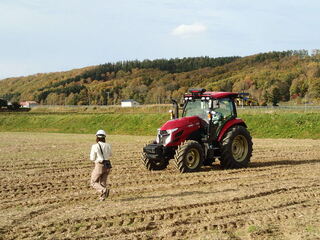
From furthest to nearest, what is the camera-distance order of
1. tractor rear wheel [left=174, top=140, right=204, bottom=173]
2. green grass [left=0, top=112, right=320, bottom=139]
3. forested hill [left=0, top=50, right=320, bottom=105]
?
forested hill [left=0, top=50, right=320, bottom=105]
green grass [left=0, top=112, right=320, bottom=139]
tractor rear wheel [left=174, top=140, right=204, bottom=173]

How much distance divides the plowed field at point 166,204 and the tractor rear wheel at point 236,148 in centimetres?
43

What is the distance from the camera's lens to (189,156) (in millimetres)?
13320

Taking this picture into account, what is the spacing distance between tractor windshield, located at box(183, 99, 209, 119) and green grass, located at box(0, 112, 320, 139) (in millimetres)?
23163

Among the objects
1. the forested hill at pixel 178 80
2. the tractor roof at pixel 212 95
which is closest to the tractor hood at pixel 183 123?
the tractor roof at pixel 212 95

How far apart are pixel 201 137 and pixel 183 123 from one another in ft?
2.95

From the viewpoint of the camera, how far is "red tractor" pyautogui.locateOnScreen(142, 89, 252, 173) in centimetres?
1327

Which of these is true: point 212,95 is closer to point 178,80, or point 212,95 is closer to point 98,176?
point 98,176

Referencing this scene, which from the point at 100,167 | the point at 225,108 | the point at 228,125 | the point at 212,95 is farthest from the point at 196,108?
the point at 100,167

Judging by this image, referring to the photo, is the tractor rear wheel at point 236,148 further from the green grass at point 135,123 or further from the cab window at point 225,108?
the green grass at point 135,123

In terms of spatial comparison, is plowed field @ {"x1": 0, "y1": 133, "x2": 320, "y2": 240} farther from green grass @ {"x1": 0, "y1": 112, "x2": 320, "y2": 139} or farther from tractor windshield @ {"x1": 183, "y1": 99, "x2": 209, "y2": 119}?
green grass @ {"x1": 0, "y1": 112, "x2": 320, "y2": 139}

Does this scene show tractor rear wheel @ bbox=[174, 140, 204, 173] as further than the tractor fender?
No

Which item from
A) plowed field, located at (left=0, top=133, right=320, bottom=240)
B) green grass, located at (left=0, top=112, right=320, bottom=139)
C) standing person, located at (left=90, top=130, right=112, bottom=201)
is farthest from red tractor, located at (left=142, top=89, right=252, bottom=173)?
green grass, located at (left=0, top=112, right=320, bottom=139)

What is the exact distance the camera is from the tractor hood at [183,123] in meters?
13.3

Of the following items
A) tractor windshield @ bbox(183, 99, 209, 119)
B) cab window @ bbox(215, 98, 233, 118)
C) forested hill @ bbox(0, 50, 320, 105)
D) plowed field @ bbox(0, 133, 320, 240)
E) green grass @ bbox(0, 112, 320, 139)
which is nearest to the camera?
plowed field @ bbox(0, 133, 320, 240)
